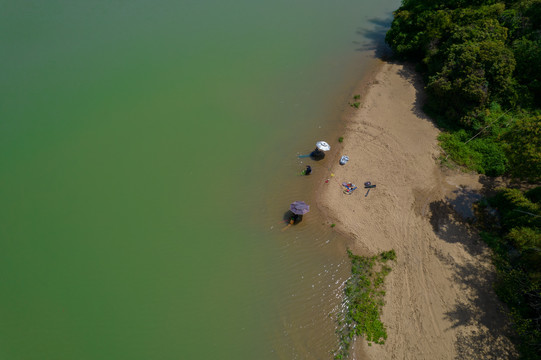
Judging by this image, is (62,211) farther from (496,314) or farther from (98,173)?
Result: (496,314)

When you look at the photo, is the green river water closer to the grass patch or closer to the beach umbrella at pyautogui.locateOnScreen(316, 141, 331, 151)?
the grass patch

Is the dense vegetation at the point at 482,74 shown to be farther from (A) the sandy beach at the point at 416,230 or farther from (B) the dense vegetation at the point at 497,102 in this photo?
(A) the sandy beach at the point at 416,230

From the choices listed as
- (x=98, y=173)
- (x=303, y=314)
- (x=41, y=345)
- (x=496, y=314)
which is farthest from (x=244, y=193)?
(x=496, y=314)

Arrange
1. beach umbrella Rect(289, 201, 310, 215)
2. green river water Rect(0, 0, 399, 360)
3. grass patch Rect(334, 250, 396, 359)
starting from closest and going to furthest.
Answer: grass patch Rect(334, 250, 396, 359), green river water Rect(0, 0, 399, 360), beach umbrella Rect(289, 201, 310, 215)

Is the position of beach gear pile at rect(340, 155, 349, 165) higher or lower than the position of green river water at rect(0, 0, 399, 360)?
higher

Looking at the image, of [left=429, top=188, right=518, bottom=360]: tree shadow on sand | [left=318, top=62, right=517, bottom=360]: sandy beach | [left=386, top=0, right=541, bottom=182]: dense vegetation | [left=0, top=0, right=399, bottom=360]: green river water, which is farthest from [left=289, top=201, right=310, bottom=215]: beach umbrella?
[left=386, top=0, right=541, bottom=182]: dense vegetation

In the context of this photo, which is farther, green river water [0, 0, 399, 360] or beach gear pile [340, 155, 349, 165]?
beach gear pile [340, 155, 349, 165]

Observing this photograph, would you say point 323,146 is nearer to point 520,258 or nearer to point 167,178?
point 167,178

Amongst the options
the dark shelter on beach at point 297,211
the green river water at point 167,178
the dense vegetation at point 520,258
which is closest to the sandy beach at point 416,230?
the dense vegetation at point 520,258
